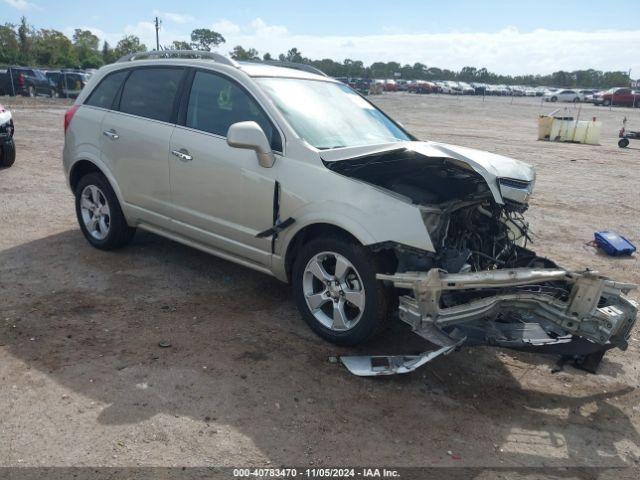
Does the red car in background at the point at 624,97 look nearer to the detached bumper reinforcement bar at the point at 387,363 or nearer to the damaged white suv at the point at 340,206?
the damaged white suv at the point at 340,206

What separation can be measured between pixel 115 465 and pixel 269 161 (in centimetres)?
222

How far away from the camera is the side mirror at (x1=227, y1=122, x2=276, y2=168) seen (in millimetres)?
3916

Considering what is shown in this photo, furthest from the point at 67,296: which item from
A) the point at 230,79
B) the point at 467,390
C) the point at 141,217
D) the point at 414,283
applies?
the point at 467,390

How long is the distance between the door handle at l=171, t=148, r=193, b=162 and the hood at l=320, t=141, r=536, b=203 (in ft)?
4.14

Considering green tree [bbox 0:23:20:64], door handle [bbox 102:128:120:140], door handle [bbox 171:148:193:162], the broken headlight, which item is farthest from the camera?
green tree [bbox 0:23:20:64]

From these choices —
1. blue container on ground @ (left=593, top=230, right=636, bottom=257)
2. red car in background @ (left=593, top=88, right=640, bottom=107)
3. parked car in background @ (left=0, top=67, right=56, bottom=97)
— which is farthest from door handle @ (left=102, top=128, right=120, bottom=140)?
red car in background @ (left=593, top=88, right=640, bottom=107)

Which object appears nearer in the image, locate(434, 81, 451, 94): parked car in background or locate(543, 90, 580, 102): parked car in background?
locate(543, 90, 580, 102): parked car in background

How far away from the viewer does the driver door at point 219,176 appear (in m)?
4.26

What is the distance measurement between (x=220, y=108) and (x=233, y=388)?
7.50 ft

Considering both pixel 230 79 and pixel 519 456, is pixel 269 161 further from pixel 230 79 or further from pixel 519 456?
A: pixel 519 456

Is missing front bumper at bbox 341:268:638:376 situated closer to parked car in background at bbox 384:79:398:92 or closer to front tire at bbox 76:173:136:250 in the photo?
front tire at bbox 76:173:136:250

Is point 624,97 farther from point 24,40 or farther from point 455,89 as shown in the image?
point 24,40

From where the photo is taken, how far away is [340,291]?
153 inches

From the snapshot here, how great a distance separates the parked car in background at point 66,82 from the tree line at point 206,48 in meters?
5.91
